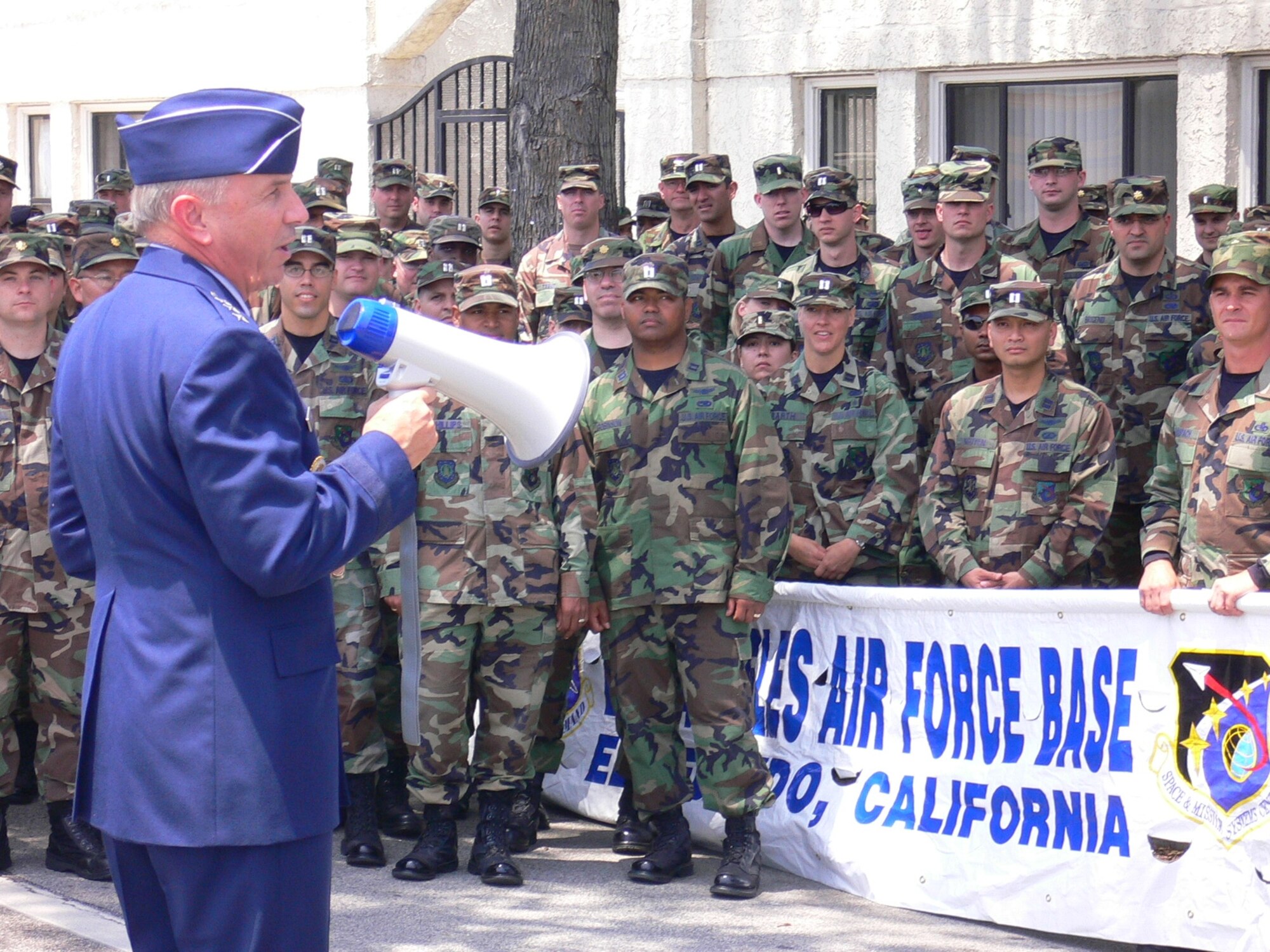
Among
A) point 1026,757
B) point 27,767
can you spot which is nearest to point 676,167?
point 27,767

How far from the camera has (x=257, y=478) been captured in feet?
8.84

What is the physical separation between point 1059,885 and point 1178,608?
969 millimetres

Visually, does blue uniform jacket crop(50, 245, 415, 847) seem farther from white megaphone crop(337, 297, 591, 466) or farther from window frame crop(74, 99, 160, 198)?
window frame crop(74, 99, 160, 198)

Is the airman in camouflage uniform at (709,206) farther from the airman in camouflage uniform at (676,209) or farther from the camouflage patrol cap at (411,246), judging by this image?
the camouflage patrol cap at (411,246)

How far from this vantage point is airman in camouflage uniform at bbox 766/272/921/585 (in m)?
6.98

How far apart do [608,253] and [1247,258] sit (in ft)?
8.77

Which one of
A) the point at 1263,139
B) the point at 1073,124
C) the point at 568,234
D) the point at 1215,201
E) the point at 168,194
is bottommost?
the point at 168,194

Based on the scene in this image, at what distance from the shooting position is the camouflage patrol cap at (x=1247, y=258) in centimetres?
596

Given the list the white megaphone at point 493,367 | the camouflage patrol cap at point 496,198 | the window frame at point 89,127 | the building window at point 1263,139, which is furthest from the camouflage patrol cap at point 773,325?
the window frame at point 89,127

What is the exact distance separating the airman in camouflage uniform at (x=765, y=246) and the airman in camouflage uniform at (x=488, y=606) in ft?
8.39

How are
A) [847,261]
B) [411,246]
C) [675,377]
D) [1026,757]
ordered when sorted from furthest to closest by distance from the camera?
[411,246] < [847,261] < [675,377] < [1026,757]

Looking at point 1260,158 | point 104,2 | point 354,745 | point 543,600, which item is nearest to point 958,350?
point 543,600

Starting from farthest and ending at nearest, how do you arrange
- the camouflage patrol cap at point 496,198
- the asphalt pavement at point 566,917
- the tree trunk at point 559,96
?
the camouflage patrol cap at point 496,198, the tree trunk at point 559,96, the asphalt pavement at point 566,917

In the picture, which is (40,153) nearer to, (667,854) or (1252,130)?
Answer: (1252,130)
